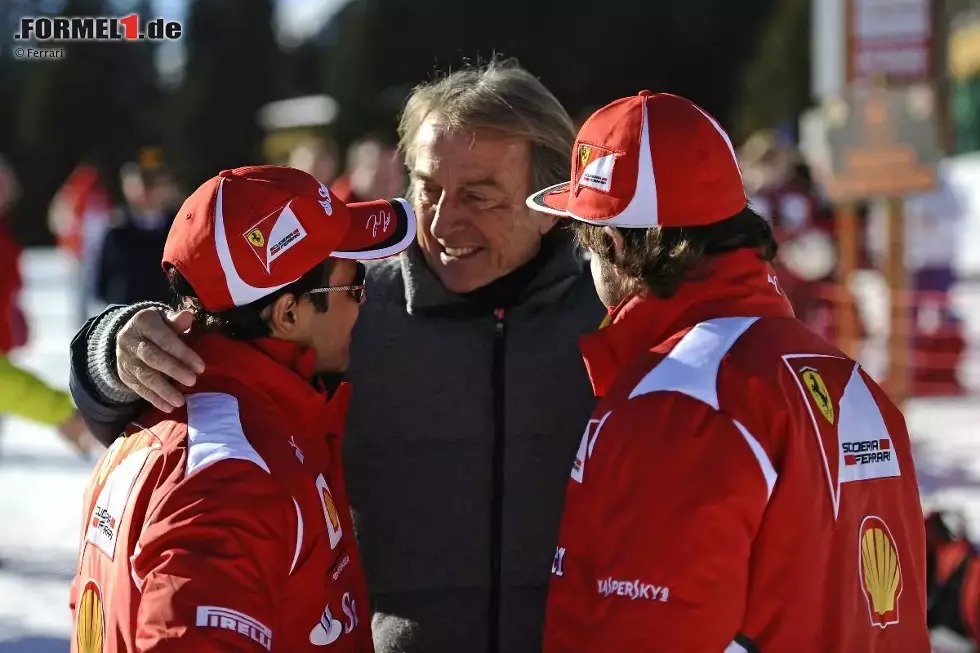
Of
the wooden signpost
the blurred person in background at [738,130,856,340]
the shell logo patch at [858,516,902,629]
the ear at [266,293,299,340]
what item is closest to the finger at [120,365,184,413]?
the ear at [266,293,299,340]

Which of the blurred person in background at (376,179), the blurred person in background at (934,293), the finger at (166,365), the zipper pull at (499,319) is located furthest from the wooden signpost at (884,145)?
the finger at (166,365)

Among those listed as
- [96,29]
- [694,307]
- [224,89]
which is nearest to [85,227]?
[96,29]

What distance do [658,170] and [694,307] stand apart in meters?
0.22

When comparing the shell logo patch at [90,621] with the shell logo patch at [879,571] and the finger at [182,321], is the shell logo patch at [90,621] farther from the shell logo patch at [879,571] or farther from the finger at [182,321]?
the shell logo patch at [879,571]

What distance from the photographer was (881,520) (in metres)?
1.76

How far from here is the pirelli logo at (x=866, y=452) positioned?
1706 millimetres

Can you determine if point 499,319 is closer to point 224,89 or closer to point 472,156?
point 472,156

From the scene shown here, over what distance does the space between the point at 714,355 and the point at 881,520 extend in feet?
1.29

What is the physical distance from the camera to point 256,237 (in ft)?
6.51

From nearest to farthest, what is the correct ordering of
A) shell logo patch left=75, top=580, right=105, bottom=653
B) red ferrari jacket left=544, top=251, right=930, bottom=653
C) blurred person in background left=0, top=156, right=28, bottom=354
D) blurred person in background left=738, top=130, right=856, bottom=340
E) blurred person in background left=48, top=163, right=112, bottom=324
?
red ferrari jacket left=544, top=251, right=930, bottom=653 → shell logo patch left=75, top=580, right=105, bottom=653 → blurred person in background left=0, top=156, right=28, bottom=354 → blurred person in background left=738, top=130, right=856, bottom=340 → blurred person in background left=48, top=163, right=112, bottom=324

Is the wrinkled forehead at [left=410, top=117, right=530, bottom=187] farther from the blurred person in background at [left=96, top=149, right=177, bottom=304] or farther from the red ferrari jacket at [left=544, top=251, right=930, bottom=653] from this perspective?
the blurred person in background at [left=96, top=149, right=177, bottom=304]

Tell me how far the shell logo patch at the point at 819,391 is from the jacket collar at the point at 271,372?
2.86 feet

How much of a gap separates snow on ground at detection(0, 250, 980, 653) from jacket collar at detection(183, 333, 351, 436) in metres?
3.22

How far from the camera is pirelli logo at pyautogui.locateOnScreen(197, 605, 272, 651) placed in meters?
1.65
